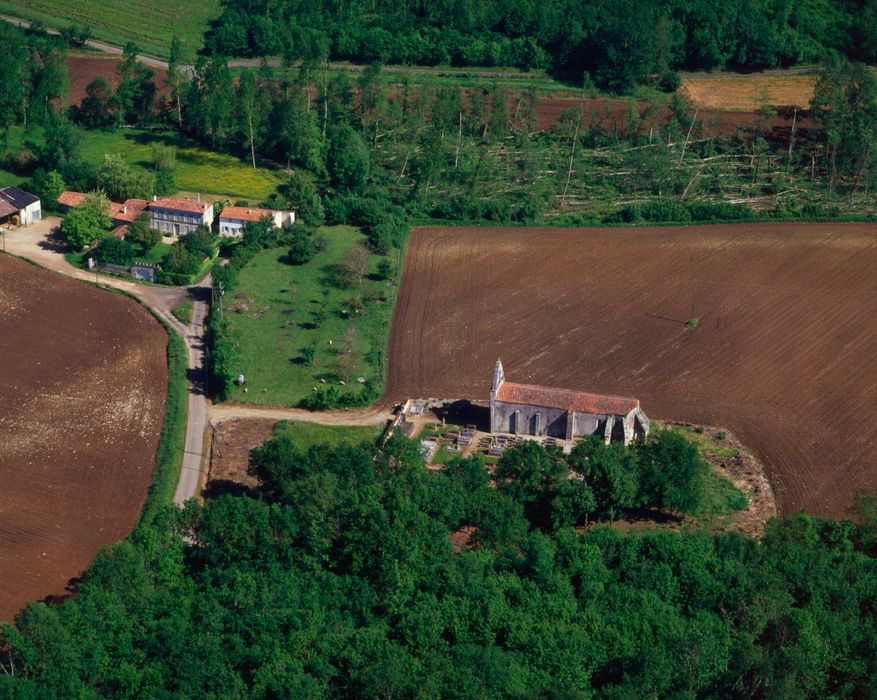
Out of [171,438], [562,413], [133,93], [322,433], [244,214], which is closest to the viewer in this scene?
[171,438]

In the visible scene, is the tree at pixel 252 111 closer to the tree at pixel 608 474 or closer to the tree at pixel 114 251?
the tree at pixel 114 251

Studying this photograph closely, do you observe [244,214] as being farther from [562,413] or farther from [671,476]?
[671,476]

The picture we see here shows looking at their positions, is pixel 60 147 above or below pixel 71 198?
above

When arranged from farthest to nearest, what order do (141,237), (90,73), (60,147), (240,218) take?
(90,73), (60,147), (240,218), (141,237)

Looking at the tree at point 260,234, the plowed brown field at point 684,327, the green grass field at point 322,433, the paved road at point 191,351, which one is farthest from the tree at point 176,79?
the green grass field at point 322,433

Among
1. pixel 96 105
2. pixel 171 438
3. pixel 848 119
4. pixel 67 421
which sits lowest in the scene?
pixel 67 421

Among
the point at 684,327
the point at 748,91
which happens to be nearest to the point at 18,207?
the point at 684,327

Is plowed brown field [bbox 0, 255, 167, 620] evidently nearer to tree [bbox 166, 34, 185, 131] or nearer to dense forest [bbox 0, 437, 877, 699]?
dense forest [bbox 0, 437, 877, 699]
